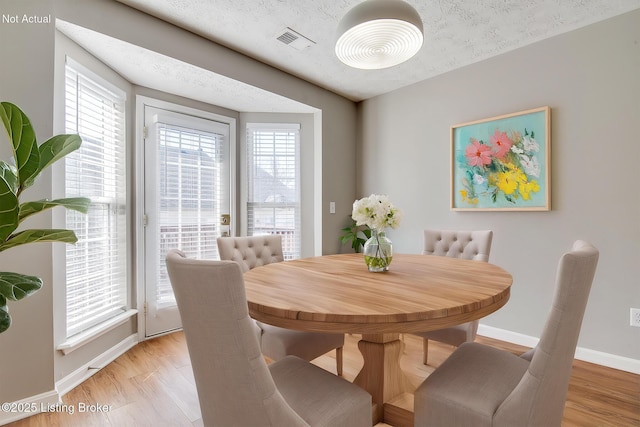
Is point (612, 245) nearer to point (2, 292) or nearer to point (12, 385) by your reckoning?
point (2, 292)

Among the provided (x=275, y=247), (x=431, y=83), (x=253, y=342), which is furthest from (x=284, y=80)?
(x=253, y=342)

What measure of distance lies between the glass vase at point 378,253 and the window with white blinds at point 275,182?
80.4 inches

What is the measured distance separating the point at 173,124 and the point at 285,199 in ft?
4.39

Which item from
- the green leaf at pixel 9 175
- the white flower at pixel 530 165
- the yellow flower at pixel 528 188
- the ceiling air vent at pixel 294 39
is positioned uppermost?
the ceiling air vent at pixel 294 39

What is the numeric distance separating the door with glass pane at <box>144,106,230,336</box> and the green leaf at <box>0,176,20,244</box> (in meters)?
1.98

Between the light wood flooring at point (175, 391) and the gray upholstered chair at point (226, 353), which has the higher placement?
the gray upholstered chair at point (226, 353)

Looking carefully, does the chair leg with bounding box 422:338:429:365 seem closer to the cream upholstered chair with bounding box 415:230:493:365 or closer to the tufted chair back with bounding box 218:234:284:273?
the cream upholstered chair with bounding box 415:230:493:365

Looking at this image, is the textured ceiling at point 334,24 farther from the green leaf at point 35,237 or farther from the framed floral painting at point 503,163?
the green leaf at point 35,237

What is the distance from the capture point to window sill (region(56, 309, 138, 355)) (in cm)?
197

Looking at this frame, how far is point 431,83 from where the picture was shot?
3191mm

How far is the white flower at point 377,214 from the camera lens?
156cm

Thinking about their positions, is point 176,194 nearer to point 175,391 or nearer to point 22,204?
point 175,391

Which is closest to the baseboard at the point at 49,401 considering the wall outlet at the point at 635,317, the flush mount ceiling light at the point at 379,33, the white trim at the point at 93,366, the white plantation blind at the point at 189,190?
the white trim at the point at 93,366

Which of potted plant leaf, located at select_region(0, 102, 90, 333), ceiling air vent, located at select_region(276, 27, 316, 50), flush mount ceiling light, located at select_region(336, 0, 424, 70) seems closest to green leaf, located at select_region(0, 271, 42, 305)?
potted plant leaf, located at select_region(0, 102, 90, 333)
